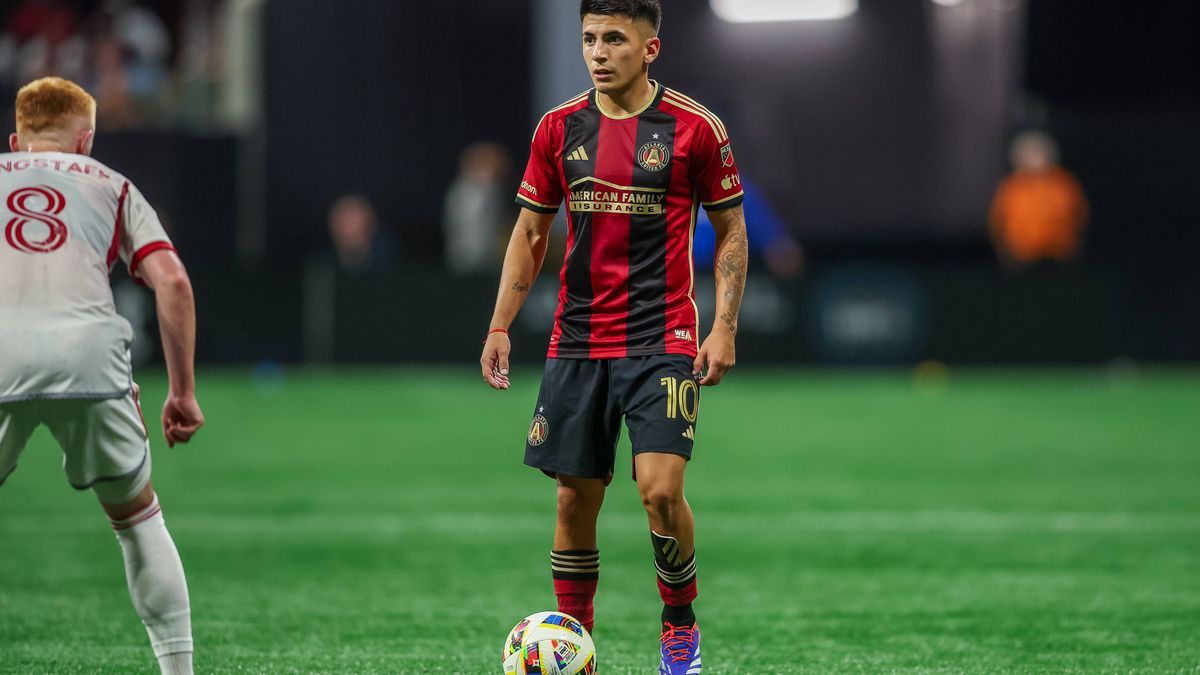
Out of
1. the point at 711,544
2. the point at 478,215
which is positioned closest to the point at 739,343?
the point at 478,215

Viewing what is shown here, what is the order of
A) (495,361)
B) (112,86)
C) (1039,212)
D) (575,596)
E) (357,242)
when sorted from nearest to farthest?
1. (495,361)
2. (575,596)
3. (1039,212)
4. (357,242)
5. (112,86)

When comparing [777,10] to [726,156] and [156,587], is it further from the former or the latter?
[156,587]

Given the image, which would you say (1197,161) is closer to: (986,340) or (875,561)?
(986,340)

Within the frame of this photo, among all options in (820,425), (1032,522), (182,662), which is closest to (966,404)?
(820,425)

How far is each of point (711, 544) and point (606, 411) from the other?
10.3 feet

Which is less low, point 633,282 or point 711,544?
point 633,282

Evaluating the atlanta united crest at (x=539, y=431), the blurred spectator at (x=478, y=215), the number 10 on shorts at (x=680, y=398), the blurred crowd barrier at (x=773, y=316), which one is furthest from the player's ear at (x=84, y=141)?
the blurred spectator at (x=478, y=215)

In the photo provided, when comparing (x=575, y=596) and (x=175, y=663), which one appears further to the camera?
(x=575, y=596)

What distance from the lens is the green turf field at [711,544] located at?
18.2 feet

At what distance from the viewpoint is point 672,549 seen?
488 centimetres

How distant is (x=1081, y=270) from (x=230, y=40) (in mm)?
11228

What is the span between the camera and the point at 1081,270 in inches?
664

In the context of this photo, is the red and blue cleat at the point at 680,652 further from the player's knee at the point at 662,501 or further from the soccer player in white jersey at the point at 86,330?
the soccer player in white jersey at the point at 86,330

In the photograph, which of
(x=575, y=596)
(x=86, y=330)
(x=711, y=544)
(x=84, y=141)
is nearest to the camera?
(x=86, y=330)
